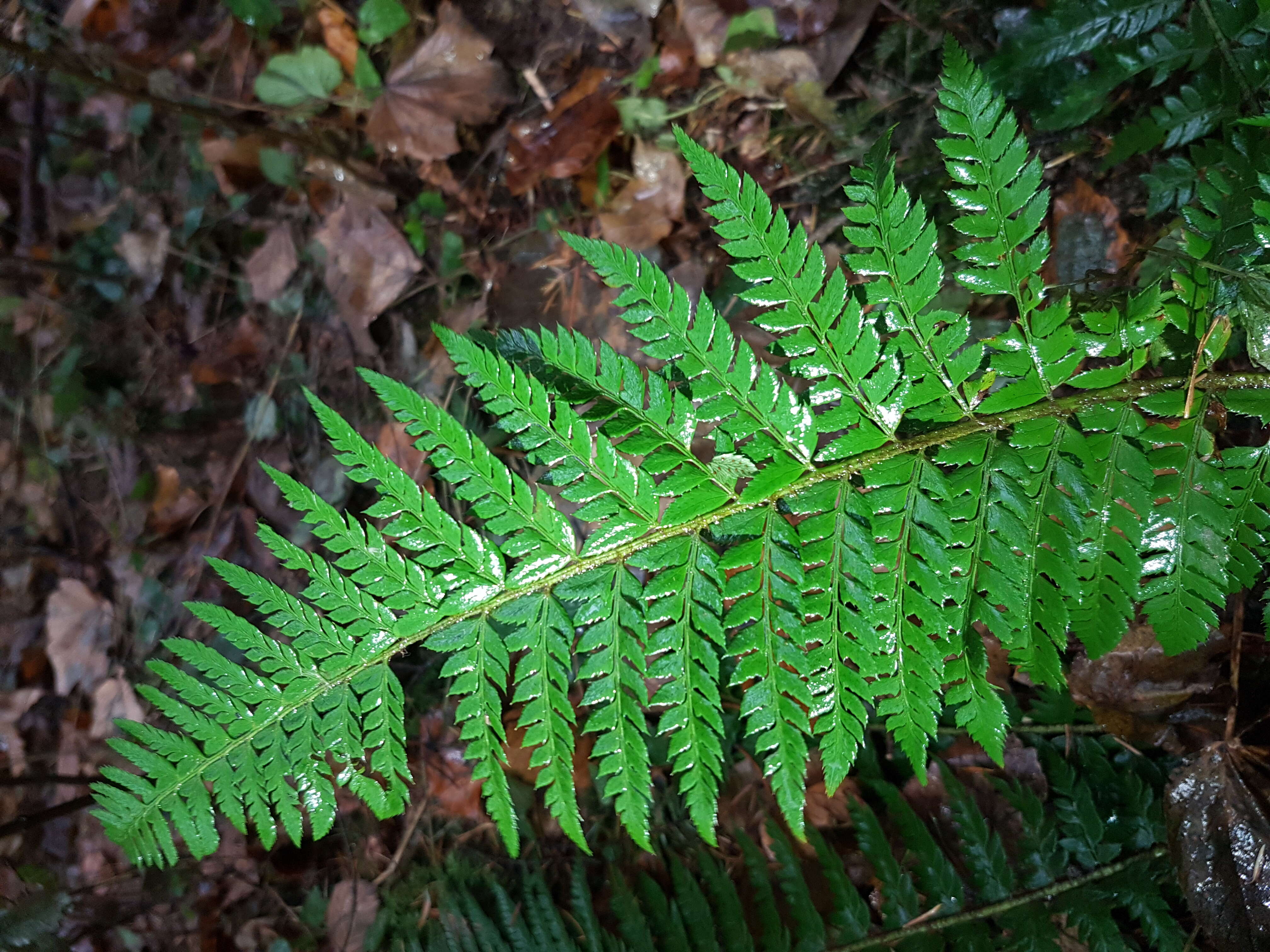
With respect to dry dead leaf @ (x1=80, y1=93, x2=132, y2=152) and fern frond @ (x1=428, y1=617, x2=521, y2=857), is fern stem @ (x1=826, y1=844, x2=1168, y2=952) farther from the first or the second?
dry dead leaf @ (x1=80, y1=93, x2=132, y2=152)

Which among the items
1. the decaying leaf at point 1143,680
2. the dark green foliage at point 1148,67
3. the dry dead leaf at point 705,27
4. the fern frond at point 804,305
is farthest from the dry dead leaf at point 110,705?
the dark green foliage at point 1148,67

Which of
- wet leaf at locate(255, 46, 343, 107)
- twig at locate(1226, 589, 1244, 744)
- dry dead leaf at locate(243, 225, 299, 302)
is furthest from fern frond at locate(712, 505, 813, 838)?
wet leaf at locate(255, 46, 343, 107)

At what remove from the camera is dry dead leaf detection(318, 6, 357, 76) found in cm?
329

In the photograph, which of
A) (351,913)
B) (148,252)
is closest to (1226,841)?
(351,913)

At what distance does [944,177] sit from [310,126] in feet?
8.77

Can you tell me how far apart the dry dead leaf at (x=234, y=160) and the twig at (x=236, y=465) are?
2.41 ft

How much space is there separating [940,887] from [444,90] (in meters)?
3.29

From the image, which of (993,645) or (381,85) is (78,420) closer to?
(381,85)

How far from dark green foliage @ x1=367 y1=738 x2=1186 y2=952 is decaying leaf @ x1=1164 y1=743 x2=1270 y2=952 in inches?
5.3

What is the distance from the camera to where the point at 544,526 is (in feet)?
5.15

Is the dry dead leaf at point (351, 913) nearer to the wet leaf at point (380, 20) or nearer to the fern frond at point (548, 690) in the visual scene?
the fern frond at point (548, 690)

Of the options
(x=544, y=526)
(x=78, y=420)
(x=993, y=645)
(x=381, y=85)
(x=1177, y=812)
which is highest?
(x=381, y=85)

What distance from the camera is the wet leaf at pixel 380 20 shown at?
10.5 ft

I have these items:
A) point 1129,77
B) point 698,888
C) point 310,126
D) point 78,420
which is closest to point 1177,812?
point 698,888
